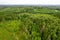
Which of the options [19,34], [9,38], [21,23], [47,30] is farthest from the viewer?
[21,23]

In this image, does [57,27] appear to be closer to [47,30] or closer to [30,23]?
[47,30]

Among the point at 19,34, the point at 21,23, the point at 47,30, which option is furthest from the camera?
the point at 21,23

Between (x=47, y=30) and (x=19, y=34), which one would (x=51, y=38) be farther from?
(x=19, y=34)

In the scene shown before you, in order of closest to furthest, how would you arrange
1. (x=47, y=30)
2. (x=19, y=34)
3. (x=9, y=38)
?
(x=9, y=38)
(x=19, y=34)
(x=47, y=30)

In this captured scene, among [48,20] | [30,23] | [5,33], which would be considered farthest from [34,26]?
[5,33]

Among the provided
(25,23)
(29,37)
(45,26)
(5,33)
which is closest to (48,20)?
(45,26)

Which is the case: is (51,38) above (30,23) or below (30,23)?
below

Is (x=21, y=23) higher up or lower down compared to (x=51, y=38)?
higher up

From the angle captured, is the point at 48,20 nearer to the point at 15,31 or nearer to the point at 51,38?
the point at 51,38

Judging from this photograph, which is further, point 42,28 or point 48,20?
point 48,20

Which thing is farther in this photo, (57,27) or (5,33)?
(57,27)
